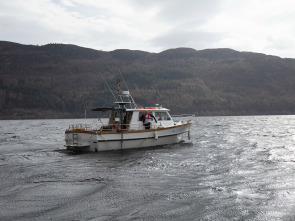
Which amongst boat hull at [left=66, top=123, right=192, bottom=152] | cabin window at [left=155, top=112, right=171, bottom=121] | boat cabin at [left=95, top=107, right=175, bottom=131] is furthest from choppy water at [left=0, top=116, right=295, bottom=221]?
cabin window at [left=155, top=112, right=171, bottom=121]

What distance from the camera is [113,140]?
20.8 meters

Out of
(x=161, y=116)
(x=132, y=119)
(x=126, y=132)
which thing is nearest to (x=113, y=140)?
(x=126, y=132)

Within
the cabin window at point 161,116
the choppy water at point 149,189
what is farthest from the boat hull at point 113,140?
the choppy water at point 149,189

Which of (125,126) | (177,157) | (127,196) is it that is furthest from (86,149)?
(127,196)

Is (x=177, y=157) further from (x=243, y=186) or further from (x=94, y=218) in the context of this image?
(x=94, y=218)

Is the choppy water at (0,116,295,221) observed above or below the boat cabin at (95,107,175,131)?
below

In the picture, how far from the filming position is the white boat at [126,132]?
67.8ft

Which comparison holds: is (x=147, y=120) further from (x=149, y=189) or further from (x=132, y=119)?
(x=149, y=189)

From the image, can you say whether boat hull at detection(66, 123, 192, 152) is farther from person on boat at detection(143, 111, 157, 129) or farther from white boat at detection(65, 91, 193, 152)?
person on boat at detection(143, 111, 157, 129)

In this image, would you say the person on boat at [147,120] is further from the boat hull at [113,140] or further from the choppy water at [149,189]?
the choppy water at [149,189]

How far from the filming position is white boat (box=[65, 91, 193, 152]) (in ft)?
67.8

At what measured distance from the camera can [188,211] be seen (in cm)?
852

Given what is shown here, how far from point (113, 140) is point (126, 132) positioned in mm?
1164

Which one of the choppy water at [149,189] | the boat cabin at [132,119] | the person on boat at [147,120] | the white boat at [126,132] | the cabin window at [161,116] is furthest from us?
the cabin window at [161,116]
